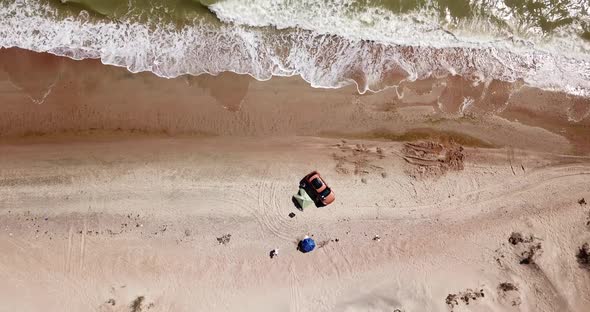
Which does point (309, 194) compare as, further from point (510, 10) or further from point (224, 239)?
point (510, 10)

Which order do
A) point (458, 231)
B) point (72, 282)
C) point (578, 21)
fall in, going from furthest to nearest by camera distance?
point (578, 21), point (458, 231), point (72, 282)

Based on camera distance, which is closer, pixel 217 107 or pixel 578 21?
pixel 217 107

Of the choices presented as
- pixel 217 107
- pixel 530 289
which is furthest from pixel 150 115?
pixel 530 289

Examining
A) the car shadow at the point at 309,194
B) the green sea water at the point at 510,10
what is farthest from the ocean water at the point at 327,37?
the car shadow at the point at 309,194

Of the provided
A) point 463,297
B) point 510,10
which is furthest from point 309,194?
point 510,10

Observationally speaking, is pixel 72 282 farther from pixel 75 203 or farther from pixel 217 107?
pixel 217 107

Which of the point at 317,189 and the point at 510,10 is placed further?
the point at 510,10
